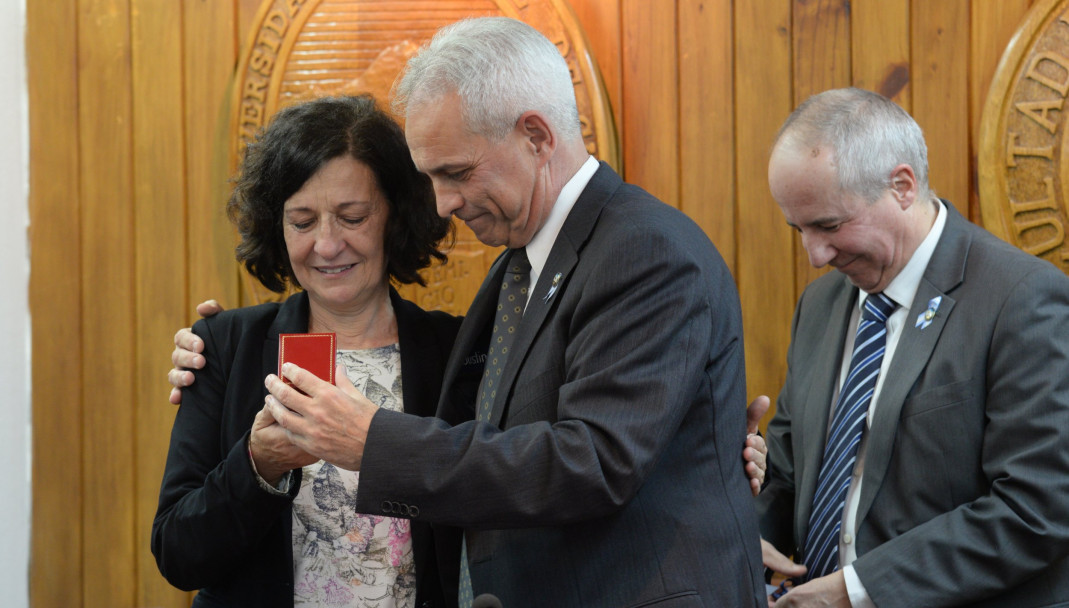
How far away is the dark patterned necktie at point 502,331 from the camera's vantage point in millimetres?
1561

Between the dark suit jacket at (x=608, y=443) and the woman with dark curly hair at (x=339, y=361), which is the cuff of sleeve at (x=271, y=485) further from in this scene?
the dark suit jacket at (x=608, y=443)

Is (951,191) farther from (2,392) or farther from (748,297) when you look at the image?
(2,392)

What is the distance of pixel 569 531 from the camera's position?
141 cm

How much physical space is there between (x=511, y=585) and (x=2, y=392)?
2.05m

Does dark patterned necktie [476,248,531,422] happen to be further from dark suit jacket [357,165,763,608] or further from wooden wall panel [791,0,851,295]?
wooden wall panel [791,0,851,295]

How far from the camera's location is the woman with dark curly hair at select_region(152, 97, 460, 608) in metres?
1.73

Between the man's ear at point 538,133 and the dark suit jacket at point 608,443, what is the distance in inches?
3.5

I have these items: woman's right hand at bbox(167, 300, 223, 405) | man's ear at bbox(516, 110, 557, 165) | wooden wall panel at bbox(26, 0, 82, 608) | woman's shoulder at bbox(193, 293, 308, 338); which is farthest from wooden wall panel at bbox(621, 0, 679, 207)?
wooden wall panel at bbox(26, 0, 82, 608)

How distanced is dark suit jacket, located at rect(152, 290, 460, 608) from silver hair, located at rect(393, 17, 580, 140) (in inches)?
24.7

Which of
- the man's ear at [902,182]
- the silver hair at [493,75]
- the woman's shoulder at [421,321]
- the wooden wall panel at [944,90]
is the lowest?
the woman's shoulder at [421,321]

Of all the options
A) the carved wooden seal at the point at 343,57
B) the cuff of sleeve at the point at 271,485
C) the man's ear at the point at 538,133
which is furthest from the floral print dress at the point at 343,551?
the carved wooden seal at the point at 343,57

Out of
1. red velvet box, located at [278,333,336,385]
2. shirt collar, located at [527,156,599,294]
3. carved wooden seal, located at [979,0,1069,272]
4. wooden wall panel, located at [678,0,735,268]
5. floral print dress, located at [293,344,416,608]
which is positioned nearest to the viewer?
red velvet box, located at [278,333,336,385]

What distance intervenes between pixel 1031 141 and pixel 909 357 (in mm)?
881

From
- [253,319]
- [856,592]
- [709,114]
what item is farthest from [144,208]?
[856,592]
